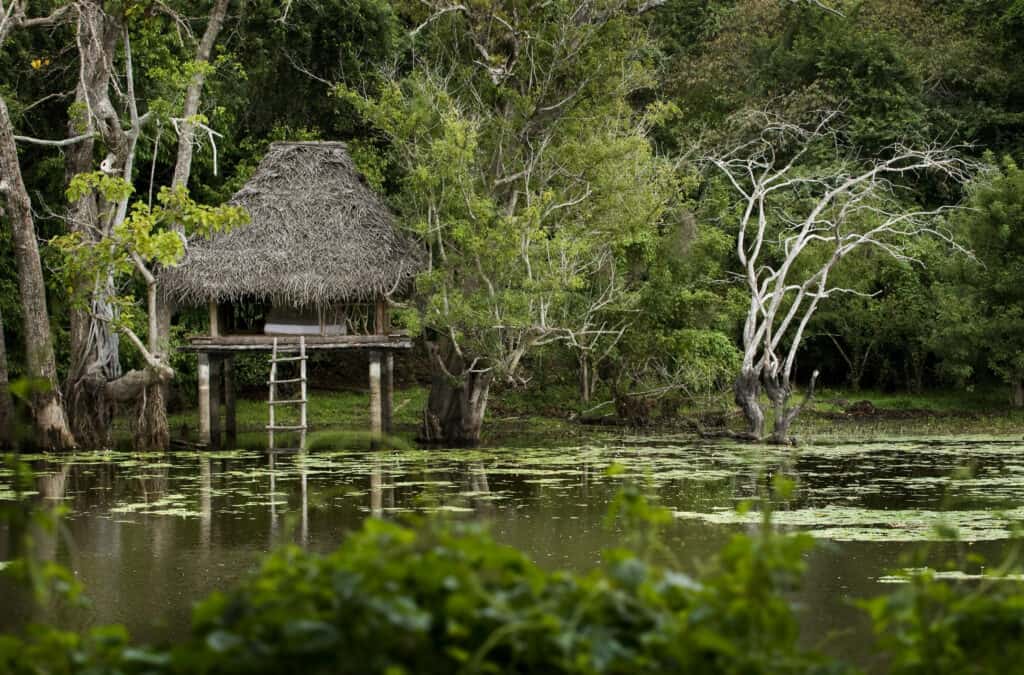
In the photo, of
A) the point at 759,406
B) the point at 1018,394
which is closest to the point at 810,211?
the point at 1018,394

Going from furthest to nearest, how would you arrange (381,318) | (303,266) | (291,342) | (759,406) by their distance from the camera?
1. (381,318)
2. (291,342)
3. (303,266)
4. (759,406)

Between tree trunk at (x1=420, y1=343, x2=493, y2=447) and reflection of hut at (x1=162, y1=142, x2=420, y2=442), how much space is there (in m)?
0.61

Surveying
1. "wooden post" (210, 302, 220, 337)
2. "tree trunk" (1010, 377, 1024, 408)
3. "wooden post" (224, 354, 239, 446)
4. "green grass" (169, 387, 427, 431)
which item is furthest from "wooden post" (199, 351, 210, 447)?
"tree trunk" (1010, 377, 1024, 408)

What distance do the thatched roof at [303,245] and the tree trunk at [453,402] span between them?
4.31 feet

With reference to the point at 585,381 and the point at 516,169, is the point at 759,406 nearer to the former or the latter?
the point at 516,169

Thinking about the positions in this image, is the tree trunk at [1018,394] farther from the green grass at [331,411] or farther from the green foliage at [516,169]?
the green grass at [331,411]

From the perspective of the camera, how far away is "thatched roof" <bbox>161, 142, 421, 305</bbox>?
17.9 metres

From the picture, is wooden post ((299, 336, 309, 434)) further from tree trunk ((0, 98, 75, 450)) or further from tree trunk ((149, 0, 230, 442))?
tree trunk ((0, 98, 75, 450))

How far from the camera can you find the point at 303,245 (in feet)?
60.1

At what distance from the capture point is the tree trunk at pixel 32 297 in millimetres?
16547

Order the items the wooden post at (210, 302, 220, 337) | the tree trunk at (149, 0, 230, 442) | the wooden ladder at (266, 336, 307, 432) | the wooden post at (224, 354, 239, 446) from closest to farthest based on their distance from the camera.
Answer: the wooden ladder at (266, 336, 307, 432) → the tree trunk at (149, 0, 230, 442) → the wooden post at (210, 302, 220, 337) → the wooden post at (224, 354, 239, 446)

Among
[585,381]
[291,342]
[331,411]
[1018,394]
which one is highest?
[291,342]

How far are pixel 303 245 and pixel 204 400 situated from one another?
2412 mm

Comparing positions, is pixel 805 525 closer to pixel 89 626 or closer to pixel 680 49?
pixel 89 626
